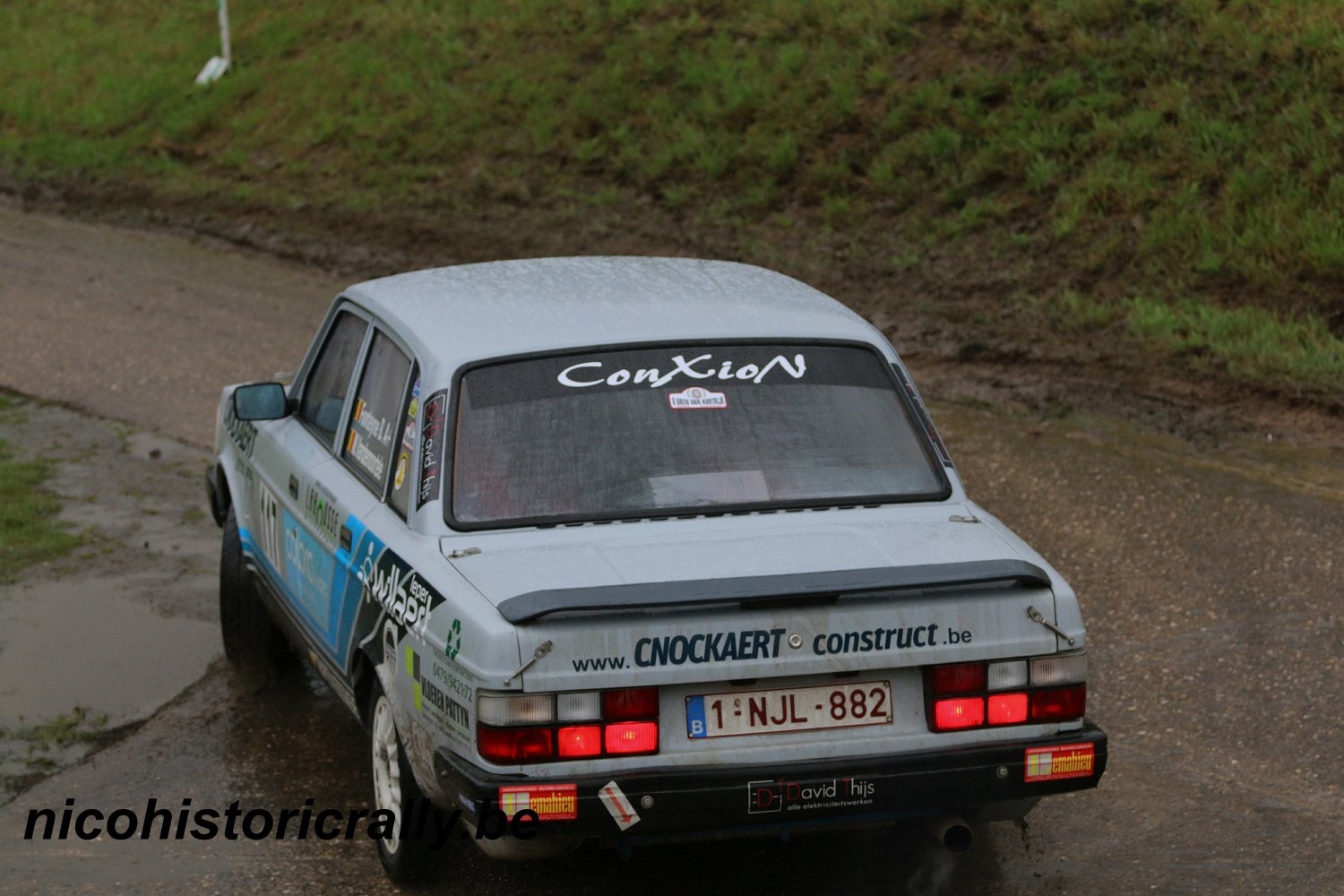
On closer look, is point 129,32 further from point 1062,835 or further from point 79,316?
point 1062,835

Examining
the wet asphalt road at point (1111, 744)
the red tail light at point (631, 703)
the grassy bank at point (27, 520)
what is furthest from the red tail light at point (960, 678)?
the grassy bank at point (27, 520)

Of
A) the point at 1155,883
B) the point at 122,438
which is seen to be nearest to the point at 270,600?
the point at 1155,883

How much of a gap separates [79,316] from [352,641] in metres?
9.58

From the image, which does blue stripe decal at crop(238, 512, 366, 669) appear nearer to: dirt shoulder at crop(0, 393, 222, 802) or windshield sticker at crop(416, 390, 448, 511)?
windshield sticker at crop(416, 390, 448, 511)

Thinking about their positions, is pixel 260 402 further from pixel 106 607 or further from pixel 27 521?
pixel 27 521

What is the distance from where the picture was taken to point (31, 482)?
947cm

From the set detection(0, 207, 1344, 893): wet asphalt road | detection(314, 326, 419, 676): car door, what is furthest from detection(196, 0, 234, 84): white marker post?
detection(314, 326, 419, 676): car door

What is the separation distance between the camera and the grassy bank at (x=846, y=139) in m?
11.9

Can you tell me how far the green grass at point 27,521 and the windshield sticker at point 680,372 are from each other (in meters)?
3.95

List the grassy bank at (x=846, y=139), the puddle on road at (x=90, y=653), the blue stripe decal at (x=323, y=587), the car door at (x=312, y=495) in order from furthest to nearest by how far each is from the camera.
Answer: the grassy bank at (x=846, y=139) < the puddle on road at (x=90, y=653) < the car door at (x=312, y=495) < the blue stripe decal at (x=323, y=587)

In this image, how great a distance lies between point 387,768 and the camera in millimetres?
4941

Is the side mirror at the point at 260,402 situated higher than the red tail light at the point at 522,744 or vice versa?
the side mirror at the point at 260,402

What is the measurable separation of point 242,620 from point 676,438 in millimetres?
2525

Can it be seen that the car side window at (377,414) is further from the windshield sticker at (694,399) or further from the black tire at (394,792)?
the windshield sticker at (694,399)
